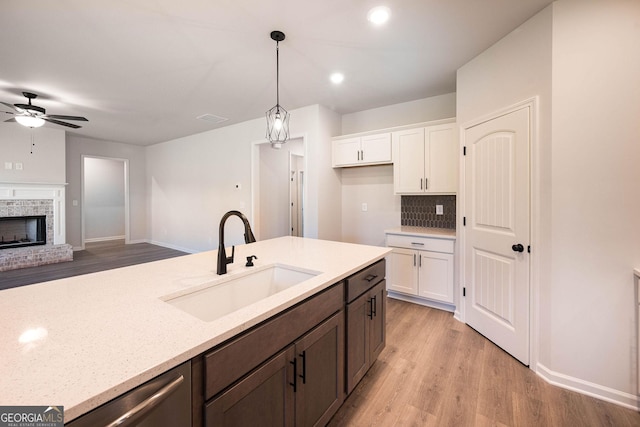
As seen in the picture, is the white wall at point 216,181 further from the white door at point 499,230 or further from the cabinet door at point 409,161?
the white door at point 499,230

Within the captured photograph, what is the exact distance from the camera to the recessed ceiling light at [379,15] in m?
2.00

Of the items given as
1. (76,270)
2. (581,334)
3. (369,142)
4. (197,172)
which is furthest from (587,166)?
(76,270)

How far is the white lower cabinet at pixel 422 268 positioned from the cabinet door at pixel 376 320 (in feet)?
4.40

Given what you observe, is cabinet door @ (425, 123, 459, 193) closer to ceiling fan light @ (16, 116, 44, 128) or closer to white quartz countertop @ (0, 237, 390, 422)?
white quartz countertop @ (0, 237, 390, 422)

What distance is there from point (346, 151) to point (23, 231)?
21.8 feet

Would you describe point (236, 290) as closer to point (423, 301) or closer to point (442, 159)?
point (423, 301)

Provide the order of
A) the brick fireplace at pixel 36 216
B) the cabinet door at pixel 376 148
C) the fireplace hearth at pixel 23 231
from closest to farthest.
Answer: the cabinet door at pixel 376 148 → the brick fireplace at pixel 36 216 → the fireplace hearth at pixel 23 231

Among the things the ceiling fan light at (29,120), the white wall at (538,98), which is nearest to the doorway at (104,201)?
the ceiling fan light at (29,120)

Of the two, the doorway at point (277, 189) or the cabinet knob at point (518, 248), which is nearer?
the cabinet knob at point (518, 248)

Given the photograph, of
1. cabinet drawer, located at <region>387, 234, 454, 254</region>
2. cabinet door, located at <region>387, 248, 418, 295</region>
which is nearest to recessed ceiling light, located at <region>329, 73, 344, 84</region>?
cabinet drawer, located at <region>387, 234, 454, 254</region>

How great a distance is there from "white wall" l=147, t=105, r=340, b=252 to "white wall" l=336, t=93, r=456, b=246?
0.24 meters

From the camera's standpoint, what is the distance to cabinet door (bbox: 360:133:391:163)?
3.56m

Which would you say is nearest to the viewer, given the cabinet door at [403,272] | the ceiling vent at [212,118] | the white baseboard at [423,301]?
the white baseboard at [423,301]

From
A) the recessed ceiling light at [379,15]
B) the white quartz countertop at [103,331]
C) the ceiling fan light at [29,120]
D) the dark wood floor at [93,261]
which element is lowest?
the dark wood floor at [93,261]
